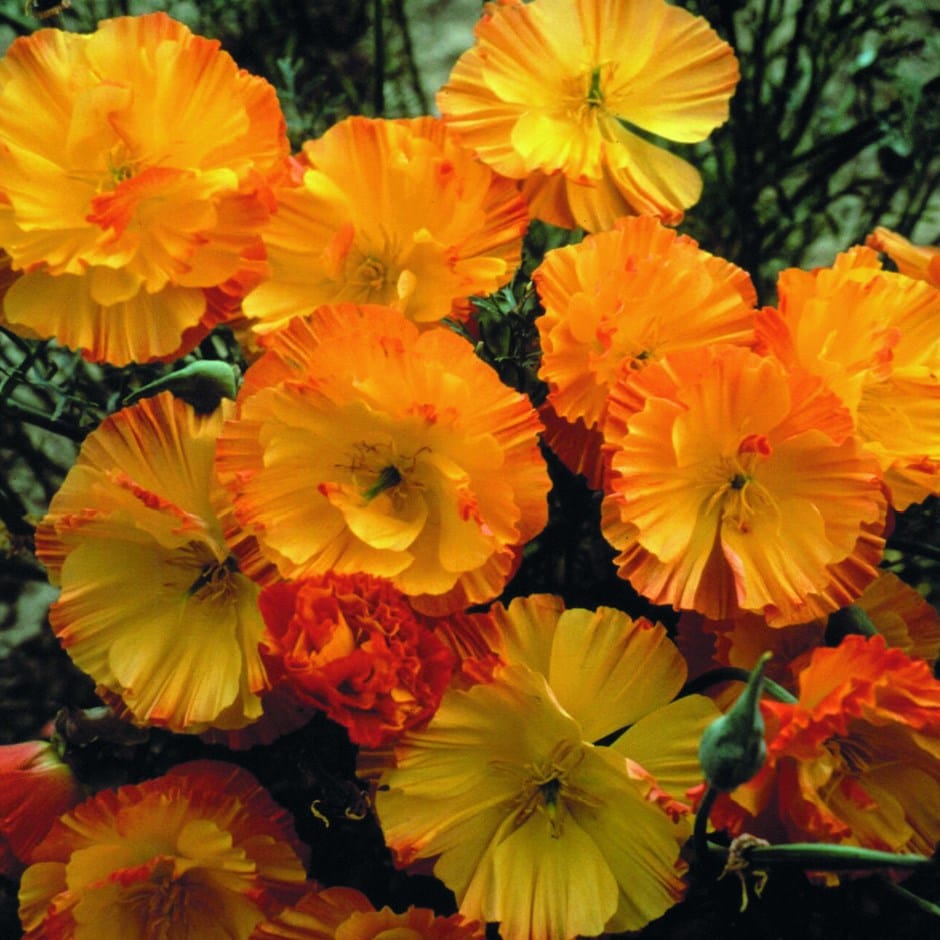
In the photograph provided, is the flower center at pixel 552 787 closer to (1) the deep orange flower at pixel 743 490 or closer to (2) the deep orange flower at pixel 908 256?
(1) the deep orange flower at pixel 743 490

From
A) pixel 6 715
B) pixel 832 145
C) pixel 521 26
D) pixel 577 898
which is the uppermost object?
pixel 521 26

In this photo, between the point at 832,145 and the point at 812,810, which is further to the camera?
the point at 832,145

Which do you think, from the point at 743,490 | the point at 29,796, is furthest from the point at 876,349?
the point at 29,796

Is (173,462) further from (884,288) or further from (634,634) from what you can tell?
(884,288)

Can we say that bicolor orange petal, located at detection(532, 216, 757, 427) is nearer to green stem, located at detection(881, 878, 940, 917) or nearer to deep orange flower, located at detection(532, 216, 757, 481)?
deep orange flower, located at detection(532, 216, 757, 481)

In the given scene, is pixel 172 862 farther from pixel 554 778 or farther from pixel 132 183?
pixel 132 183

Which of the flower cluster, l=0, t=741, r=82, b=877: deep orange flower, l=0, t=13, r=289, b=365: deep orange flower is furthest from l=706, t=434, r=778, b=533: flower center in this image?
l=0, t=741, r=82, b=877: deep orange flower

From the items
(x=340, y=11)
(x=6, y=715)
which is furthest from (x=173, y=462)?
(x=340, y=11)
